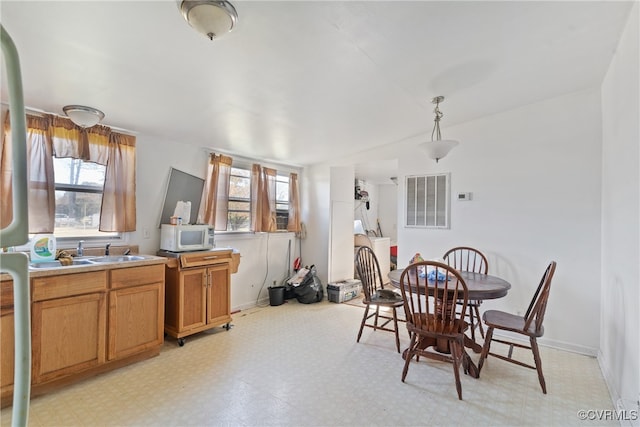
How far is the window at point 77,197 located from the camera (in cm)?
272

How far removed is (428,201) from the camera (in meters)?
3.94

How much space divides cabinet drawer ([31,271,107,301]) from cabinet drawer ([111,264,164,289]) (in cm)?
9

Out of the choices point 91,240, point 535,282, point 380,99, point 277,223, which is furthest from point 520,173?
point 91,240

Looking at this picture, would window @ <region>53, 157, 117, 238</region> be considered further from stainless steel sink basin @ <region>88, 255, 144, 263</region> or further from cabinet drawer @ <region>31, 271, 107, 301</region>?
cabinet drawer @ <region>31, 271, 107, 301</region>

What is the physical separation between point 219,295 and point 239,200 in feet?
4.69

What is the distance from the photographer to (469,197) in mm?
3621

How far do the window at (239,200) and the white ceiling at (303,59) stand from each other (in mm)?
1092

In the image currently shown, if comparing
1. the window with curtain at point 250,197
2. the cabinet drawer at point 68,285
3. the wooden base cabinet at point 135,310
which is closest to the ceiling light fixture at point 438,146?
the window with curtain at point 250,197

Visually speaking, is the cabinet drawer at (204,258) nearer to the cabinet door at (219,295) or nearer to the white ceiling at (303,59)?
the cabinet door at (219,295)

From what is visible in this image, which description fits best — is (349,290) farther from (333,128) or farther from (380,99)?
(380,99)

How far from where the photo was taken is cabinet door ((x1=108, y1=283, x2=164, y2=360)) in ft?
8.13

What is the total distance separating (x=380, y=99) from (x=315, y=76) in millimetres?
770

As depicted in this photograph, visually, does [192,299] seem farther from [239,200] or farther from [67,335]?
[239,200]

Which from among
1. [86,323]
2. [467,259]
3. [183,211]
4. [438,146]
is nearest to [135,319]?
[86,323]
